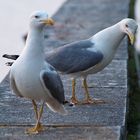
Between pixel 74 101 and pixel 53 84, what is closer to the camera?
pixel 53 84

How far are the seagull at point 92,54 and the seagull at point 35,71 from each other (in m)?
1.05

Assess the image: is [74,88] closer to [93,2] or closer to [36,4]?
[93,2]

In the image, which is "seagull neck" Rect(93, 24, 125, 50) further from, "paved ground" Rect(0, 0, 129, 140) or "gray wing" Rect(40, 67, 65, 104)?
"gray wing" Rect(40, 67, 65, 104)

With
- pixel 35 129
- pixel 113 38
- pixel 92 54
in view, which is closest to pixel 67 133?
pixel 35 129

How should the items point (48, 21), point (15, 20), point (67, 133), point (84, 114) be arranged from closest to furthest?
point (48, 21), point (67, 133), point (84, 114), point (15, 20)

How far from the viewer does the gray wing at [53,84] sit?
5.45 metres

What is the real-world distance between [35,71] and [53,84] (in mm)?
208

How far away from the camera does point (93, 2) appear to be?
13836 millimetres

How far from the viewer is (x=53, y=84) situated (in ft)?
18.1

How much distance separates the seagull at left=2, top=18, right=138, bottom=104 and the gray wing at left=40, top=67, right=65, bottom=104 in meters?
1.01

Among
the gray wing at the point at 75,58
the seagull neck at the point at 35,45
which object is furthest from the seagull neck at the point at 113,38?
the seagull neck at the point at 35,45

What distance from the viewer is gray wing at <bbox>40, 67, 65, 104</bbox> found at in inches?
214

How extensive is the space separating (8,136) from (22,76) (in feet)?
1.71

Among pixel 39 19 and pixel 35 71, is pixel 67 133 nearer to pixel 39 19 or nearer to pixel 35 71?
pixel 35 71
